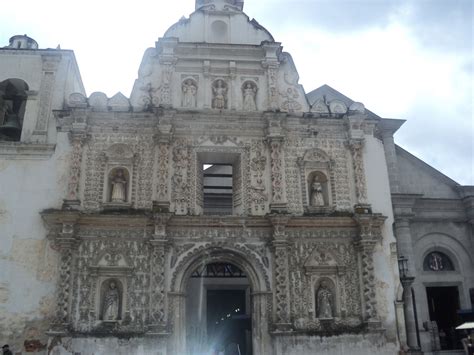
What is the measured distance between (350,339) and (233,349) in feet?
12.7

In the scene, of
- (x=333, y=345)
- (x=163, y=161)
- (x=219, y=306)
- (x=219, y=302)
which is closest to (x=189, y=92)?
(x=163, y=161)

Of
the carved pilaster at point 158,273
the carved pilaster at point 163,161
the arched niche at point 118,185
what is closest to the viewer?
the carved pilaster at point 158,273

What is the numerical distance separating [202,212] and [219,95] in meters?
3.72

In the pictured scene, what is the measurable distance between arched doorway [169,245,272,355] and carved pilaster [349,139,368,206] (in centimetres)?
364

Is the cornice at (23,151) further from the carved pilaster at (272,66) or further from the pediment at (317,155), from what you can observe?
the pediment at (317,155)

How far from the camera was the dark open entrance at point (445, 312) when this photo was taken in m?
16.3

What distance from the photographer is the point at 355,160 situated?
14.6 m

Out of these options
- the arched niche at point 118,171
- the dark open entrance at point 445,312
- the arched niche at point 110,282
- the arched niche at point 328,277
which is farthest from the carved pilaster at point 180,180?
the dark open entrance at point 445,312

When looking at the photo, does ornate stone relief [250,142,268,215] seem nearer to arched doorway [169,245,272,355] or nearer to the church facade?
the church facade

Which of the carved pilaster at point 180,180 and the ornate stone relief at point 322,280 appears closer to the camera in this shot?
the ornate stone relief at point 322,280

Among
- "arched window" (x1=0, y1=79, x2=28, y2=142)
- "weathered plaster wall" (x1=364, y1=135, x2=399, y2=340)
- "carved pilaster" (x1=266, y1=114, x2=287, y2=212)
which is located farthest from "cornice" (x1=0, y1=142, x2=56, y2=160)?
"weathered plaster wall" (x1=364, y1=135, x2=399, y2=340)

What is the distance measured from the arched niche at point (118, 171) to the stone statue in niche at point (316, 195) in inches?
209

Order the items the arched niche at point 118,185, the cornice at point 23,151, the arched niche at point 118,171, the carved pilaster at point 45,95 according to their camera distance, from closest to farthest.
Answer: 1. the arched niche at point 118,185
2. the arched niche at point 118,171
3. the cornice at point 23,151
4. the carved pilaster at point 45,95

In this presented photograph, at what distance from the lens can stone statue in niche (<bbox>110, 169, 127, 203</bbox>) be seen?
45.0 feet
